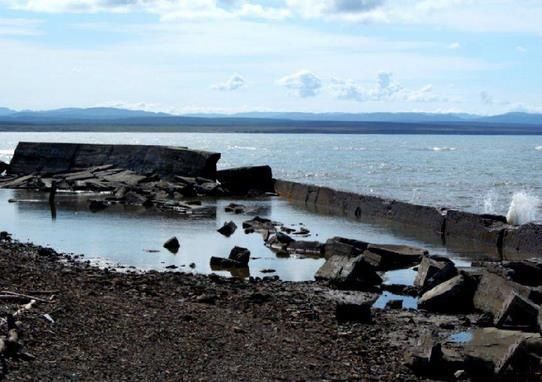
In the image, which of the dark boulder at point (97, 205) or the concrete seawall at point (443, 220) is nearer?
the concrete seawall at point (443, 220)

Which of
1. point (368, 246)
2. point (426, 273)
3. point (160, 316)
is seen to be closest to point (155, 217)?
point (368, 246)

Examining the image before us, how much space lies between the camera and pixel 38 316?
9805 millimetres

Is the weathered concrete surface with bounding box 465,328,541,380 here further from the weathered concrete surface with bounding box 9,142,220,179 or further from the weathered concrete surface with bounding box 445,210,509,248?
the weathered concrete surface with bounding box 9,142,220,179

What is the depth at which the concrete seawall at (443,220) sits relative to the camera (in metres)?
19.8

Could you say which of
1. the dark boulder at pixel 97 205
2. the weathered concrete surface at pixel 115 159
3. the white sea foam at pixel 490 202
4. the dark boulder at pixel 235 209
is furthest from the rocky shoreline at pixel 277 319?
the weathered concrete surface at pixel 115 159

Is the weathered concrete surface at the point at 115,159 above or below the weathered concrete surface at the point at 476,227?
above

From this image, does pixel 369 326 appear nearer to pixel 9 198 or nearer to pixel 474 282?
pixel 474 282

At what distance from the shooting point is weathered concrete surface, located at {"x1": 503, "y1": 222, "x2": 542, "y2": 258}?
19312mm

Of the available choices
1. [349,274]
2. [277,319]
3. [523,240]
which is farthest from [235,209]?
[277,319]

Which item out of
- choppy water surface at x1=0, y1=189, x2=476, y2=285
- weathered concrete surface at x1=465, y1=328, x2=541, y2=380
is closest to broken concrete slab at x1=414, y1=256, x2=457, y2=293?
choppy water surface at x1=0, y1=189, x2=476, y2=285

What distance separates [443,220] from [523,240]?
12.1 ft

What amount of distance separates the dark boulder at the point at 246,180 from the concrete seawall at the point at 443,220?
418cm

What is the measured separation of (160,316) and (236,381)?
2678 mm

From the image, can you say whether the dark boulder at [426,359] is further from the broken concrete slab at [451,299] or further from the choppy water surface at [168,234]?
the choppy water surface at [168,234]
